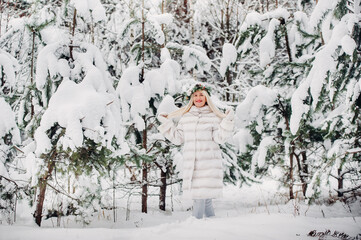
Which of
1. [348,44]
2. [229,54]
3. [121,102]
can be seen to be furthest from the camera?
[229,54]

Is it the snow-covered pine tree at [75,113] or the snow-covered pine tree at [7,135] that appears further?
the snow-covered pine tree at [7,135]

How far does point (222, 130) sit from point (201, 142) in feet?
1.19

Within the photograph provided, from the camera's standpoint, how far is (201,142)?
363 cm

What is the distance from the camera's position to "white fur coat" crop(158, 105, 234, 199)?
348 cm

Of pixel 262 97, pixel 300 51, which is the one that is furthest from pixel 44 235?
pixel 300 51

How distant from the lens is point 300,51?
16.7 ft

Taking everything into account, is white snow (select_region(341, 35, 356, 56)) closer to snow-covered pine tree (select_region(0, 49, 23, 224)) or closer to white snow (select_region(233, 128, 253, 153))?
white snow (select_region(233, 128, 253, 153))

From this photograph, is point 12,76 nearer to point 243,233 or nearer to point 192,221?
point 192,221

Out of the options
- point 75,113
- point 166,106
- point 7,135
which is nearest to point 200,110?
point 166,106

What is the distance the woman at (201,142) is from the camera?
349cm

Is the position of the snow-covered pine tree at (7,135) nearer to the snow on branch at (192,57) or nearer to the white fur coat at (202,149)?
the white fur coat at (202,149)

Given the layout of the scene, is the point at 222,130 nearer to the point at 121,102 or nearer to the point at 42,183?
the point at 121,102

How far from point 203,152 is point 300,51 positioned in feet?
10.0

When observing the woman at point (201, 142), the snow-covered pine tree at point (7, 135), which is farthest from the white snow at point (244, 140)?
the snow-covered pine tree at point (7, 135)
